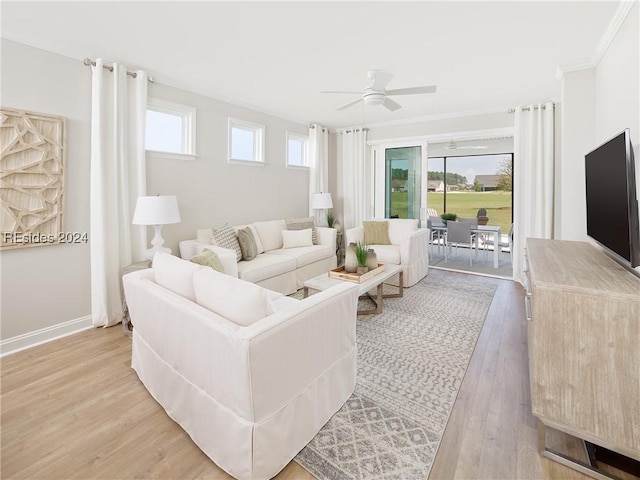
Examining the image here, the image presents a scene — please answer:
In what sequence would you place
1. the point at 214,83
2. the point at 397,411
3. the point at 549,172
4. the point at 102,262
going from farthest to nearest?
the point at 549,172 < the point at 214,83 < the point at 102,262 < the point at 397,411

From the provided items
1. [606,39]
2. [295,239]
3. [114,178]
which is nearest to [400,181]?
[295,239]

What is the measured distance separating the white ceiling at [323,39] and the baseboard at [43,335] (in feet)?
8.21

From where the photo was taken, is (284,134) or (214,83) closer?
(214,83)

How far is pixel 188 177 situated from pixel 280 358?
3237mm

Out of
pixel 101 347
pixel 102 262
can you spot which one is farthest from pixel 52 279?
pixel 101 347

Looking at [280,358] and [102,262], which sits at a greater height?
[102,262]

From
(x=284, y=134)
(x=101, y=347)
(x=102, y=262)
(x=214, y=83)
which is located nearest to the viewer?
(x=101, y=347)

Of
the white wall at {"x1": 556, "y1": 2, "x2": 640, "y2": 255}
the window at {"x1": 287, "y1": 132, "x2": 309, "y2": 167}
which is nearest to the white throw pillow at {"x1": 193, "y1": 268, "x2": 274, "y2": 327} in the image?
the white wall at {"x1": 556, "y1": 2, "x2": 640, "y2": 255}

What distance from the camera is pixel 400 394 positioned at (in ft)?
6.95

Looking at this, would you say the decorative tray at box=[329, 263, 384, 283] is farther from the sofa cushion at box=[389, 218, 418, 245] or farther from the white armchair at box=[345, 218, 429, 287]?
the sofa cushion at box=[389, 218, 418, 245]

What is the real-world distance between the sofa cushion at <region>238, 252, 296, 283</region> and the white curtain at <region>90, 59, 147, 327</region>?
1.14 m

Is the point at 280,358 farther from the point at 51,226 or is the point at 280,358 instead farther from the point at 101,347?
the point at 51,226

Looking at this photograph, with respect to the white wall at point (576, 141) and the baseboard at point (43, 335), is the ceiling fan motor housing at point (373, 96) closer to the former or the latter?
the white wall at point (576, 141)

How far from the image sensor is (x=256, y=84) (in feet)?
12.6
